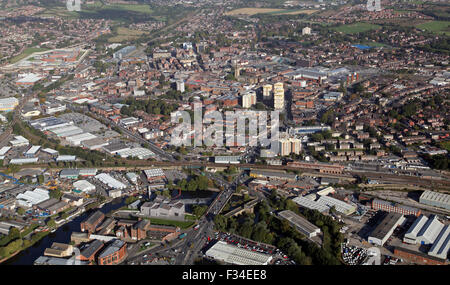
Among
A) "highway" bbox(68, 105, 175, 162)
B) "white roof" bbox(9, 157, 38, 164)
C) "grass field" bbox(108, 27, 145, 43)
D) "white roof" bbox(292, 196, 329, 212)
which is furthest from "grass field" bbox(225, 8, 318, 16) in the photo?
"white roof" bbox(292, 196, 329, 212)

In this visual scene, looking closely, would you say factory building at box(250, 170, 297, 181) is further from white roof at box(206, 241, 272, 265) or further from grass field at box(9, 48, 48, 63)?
grass field at box(9, 48, 48, 63)

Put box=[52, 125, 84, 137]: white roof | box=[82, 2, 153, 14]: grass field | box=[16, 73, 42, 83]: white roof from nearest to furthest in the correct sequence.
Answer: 1. box=[52, 125, 84, 137]: white roof
2. box=[16, 73, 42, 83]: white roof
3. box=[82, 2, 153, 14]: grass field

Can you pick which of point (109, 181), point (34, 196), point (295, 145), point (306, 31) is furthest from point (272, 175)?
point (306, 31)

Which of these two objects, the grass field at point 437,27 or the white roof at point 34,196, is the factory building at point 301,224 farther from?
the grass field at point 437,27

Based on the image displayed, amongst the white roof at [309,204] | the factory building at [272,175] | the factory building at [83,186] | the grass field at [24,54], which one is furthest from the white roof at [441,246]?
the grass field at [24,54]

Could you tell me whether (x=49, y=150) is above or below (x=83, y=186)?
above

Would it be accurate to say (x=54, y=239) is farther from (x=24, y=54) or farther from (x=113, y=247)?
(x=24, y=54)

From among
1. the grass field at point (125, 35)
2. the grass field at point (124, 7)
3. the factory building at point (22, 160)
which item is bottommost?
the factory building at point (22, 160)
